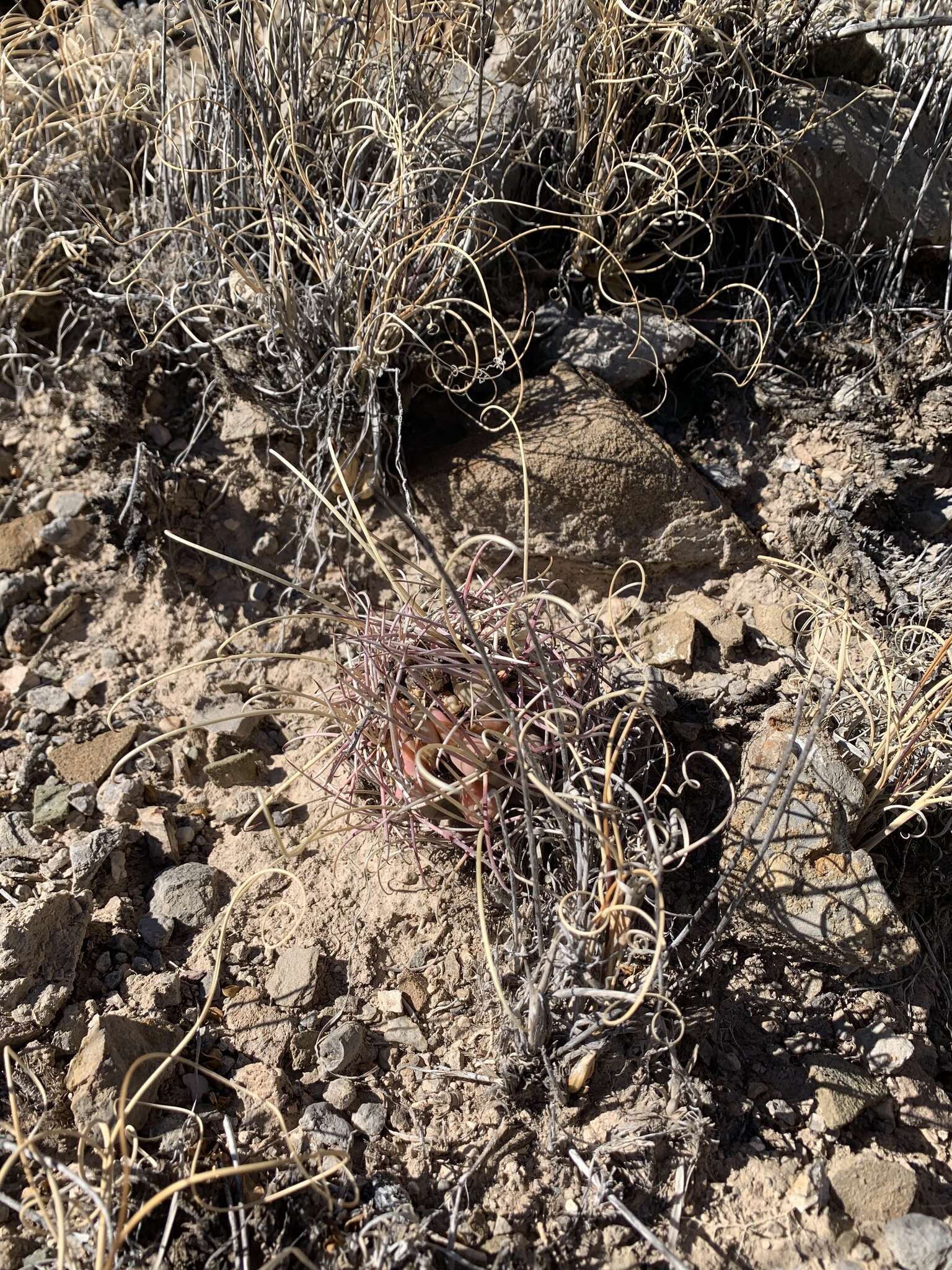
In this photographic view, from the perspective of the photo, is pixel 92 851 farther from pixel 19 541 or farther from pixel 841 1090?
pixel 841 1090

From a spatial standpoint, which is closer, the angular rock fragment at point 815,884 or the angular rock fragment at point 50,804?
the angular rock fragment at point 815,884

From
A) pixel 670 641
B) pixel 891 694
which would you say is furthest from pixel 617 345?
pixel 891 694

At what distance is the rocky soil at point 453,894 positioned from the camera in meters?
1.12

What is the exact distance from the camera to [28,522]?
5.59 feet

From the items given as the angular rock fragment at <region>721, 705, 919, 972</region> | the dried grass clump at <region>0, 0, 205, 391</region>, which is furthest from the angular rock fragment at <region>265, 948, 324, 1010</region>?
the dried grass clump at <region>0, 0, 205, 391</region>

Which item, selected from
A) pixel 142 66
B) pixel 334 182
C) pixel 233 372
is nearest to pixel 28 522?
pixel 233 372

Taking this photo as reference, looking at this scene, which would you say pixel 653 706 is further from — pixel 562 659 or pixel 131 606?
pixel 131 606

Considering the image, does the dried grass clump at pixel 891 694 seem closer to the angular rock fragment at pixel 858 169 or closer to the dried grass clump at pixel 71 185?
the angular rock fragment at pixel 858 169

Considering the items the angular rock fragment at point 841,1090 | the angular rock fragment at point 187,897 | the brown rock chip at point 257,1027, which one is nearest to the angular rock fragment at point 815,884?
the angular rock fragment at point 841,1090

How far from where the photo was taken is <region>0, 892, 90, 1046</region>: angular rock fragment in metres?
1.18

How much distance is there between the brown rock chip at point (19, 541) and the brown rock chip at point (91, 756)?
38 cm

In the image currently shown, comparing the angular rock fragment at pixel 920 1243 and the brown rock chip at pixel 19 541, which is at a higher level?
the brown rock chip at pixel 19 541

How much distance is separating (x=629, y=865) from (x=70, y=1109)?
73 centimetres

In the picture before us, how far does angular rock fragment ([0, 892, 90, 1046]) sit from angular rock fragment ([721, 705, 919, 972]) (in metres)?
0.86
